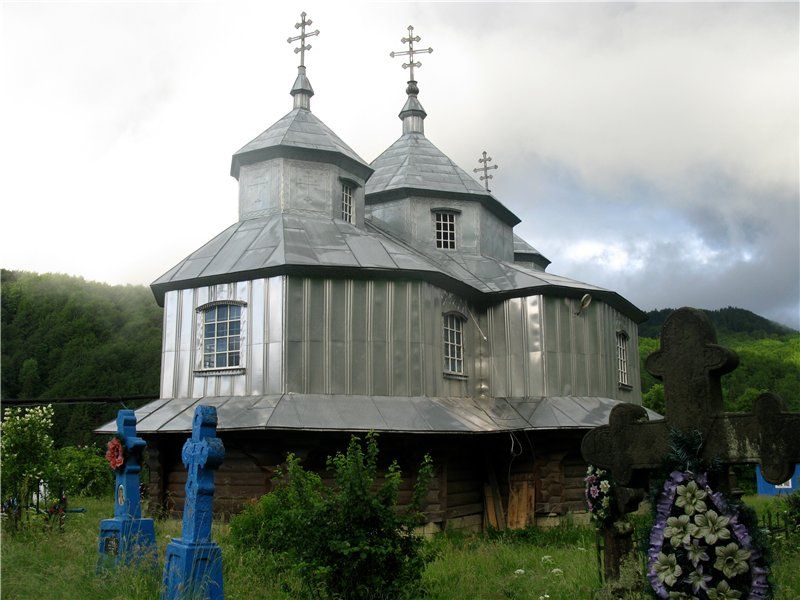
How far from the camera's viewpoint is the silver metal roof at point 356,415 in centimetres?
1243

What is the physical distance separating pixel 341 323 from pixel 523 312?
4.37 meters

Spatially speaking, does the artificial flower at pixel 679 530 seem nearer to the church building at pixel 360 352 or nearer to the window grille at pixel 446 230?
the church building at pixel 360 352

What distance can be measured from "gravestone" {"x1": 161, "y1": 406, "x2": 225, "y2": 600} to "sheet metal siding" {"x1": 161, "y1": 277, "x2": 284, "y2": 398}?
20.4ft

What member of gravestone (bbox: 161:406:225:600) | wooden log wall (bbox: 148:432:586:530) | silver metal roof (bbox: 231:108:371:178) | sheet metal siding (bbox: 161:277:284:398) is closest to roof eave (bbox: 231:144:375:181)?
silver metal roof (bbox: 231:108:371:178)

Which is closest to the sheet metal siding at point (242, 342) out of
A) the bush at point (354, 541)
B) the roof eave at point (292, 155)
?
the roof eave at point (292, 155)

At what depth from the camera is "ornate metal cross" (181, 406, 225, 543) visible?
662 cm

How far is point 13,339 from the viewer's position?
4053 centimetres

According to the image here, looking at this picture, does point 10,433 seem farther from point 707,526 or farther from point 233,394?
point 707,526

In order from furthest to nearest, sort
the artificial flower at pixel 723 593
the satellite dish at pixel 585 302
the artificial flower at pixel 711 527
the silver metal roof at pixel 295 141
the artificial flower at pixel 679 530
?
1. the silver metal roof at pixel 295 141
2. the satellite dish at pixel 585 302
3. the artificial flower at pixel 679 530
4. the artificial flower at pixel 711 527
5. the artificial flower at pixel 723 593

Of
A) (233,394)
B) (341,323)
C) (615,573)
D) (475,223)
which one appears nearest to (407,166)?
(475,223)

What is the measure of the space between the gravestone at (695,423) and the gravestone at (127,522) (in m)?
4.60

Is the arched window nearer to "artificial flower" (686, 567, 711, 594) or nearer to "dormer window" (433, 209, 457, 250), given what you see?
→ "dormer window" (433, 209, 457, 250)

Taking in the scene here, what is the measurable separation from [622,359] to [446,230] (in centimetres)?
530

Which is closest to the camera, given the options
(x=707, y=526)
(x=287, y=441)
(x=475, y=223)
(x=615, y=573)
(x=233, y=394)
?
(x=707, y=526)
